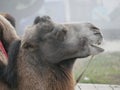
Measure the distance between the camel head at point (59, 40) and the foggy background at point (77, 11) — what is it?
8.21 metres

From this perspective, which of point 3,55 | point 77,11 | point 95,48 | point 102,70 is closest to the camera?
point 95,48

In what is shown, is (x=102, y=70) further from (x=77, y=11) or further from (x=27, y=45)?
(x=27, y=45)

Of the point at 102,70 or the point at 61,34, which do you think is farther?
the point at 102,70

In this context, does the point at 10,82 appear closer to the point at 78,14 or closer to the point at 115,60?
the point at 115,60

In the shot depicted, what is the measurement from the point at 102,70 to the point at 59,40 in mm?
5351

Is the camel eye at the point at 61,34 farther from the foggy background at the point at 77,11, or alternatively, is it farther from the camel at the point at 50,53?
the foggy background at the point at 77,11

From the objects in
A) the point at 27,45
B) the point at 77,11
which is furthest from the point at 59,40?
the point at 77,11

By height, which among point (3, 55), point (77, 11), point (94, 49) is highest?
point (94, 49)

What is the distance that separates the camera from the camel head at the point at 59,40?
1.76 metres

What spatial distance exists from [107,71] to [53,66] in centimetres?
519

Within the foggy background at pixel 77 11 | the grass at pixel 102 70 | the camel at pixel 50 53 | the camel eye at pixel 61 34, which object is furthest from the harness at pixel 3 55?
the foggy background at pixel 77 11

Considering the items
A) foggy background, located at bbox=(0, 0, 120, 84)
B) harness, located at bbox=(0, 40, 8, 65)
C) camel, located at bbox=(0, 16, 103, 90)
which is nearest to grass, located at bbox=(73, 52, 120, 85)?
foggy background, located at bbox=(0, 0, 120, 84)

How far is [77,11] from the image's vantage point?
1202 cm

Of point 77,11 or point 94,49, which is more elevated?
point 94,49
